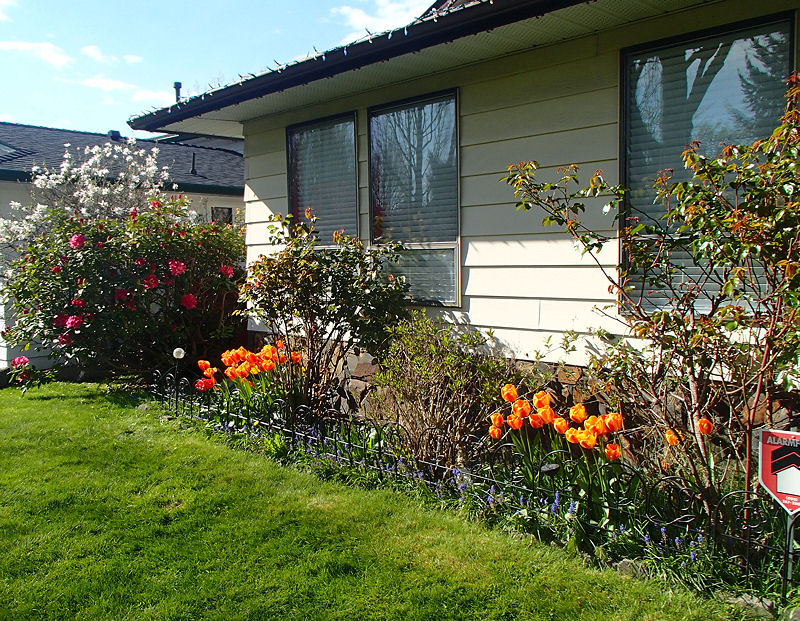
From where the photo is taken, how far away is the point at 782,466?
112 inches

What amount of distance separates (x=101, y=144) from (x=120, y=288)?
399 inches

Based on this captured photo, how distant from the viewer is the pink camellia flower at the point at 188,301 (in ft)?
23.9

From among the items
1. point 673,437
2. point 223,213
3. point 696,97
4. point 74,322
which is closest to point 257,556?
point 673,437

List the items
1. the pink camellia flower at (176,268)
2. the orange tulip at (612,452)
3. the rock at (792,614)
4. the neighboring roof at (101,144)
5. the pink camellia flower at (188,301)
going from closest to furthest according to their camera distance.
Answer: the rock at (792,614) < the orange tulip at (612,452) < the pink camellia flower at (176,268) < the pink camellia flower at (188,301) < the neighboring roof at (101,144)

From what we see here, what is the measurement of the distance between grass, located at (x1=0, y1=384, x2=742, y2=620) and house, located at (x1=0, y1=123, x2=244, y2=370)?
8.51 metres

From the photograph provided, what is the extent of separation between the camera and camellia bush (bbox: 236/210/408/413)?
552 centimetres

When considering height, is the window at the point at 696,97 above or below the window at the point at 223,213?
below

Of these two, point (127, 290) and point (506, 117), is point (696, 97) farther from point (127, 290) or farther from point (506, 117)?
point (127, 290)

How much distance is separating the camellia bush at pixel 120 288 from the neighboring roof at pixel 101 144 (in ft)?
18.0

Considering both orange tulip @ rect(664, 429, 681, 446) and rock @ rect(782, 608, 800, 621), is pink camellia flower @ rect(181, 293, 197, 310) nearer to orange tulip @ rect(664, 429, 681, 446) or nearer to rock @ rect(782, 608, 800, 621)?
orange tulip @ rect(664, 429, 681, 446)

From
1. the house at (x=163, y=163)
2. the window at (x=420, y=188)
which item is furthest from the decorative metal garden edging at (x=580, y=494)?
the house at (x=163, y=163)

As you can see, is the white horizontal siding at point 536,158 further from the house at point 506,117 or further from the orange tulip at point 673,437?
the orange tulip at point 673,437

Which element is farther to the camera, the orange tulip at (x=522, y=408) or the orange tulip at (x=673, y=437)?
the orange tulip at (x=522, y=408)

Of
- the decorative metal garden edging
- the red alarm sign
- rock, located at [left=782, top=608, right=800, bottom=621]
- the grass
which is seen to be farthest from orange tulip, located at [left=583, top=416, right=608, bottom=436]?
rock, located at [left=782, top=608, right=800, bottom=621]
